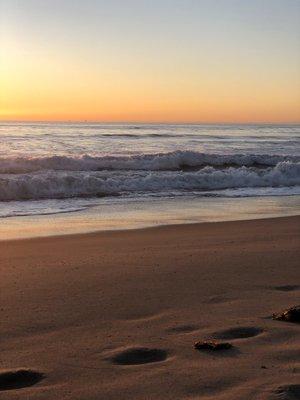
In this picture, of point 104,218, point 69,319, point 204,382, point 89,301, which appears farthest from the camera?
point 104,218

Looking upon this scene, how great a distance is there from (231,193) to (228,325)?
34.0ft

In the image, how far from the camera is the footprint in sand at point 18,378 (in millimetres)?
2929

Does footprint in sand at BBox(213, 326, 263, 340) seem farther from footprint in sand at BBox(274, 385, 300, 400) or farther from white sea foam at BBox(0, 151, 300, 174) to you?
white sea foam at BBox(0, 151, 300, 174)

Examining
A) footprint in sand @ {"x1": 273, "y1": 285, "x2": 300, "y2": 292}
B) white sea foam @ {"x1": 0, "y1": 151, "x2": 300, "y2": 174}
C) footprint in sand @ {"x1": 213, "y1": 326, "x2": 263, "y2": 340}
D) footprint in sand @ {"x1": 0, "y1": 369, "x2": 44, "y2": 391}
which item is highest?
white sea foam @ {"x1": 0, "y1": 151, "x2": 300, "y2": 174}

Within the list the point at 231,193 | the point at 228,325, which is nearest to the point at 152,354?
the point at 228,325

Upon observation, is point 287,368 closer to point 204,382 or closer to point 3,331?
point 204,382

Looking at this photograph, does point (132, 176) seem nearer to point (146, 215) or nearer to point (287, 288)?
point (146, 215)

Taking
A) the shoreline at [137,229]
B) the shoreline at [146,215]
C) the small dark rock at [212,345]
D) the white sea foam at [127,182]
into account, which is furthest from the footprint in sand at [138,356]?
the white sea foam at [127,182]

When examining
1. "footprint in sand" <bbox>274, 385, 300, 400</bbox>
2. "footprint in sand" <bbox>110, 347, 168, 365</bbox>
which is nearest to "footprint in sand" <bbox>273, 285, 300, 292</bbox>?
"footprint in sand" <bbox>110, 347, 168, 365</bbox>

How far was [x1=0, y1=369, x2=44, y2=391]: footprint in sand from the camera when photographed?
2.93 meters

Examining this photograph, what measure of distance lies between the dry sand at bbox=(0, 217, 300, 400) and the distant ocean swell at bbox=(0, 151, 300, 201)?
21.1ft

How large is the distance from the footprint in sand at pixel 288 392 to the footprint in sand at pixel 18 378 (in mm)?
1210

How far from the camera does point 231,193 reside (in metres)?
14.1

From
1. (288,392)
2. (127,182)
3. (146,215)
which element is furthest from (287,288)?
(127,182)
